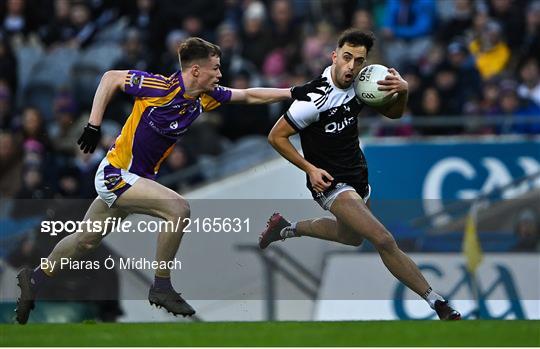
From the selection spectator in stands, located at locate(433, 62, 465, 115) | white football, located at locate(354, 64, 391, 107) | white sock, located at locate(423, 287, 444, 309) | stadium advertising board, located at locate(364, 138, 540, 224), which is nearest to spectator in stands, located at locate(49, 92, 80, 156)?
stadium advertising board, located at locate(364, 138, 540, 224)

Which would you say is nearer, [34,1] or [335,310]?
[335,310]

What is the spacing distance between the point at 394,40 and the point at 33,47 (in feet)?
16.1

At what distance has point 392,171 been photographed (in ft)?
53.1

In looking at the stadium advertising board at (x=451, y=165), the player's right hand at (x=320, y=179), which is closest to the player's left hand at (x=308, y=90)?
the player's right hand at (x=320, y=179)

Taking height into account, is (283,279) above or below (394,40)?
below

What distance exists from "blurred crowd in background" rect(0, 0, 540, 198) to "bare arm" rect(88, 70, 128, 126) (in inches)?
187

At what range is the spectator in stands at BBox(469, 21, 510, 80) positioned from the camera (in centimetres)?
1750

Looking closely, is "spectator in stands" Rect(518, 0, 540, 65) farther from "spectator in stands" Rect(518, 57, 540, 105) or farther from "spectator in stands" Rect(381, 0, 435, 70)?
"spectator in stands" Rect(381, 0, 435, 70)

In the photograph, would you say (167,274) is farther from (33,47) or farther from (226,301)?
(33,47)

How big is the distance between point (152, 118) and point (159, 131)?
12 cm

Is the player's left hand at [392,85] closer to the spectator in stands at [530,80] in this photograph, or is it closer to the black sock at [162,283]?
the black sock at [162,283]

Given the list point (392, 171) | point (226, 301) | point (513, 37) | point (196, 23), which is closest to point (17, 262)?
point (226, 301)

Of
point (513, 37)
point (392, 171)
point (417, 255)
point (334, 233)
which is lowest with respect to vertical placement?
point (334, 233)

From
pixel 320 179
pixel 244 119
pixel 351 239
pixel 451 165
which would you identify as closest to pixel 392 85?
pixel 320 179
